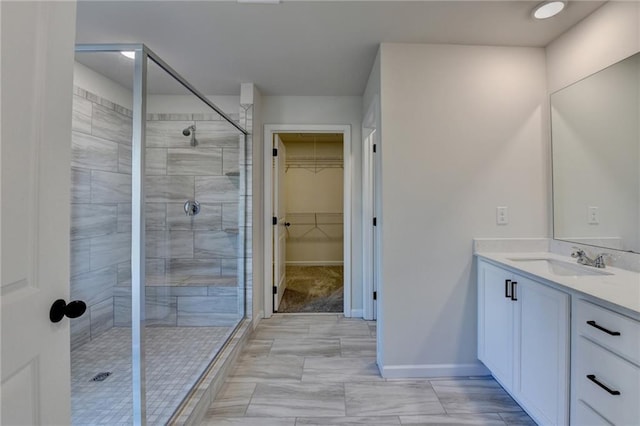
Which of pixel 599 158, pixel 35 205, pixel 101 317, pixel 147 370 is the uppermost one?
pixel 599 158

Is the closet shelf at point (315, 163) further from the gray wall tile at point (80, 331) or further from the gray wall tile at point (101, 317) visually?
the gray wall tile at point (80, 331)

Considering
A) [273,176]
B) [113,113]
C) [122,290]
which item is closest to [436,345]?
A: [273,176]

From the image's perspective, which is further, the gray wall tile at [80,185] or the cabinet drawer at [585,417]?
the gray wall tile at [80,185]

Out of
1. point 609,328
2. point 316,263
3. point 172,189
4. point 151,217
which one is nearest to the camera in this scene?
point 609,328

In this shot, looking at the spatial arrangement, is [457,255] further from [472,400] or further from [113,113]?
[113,113]

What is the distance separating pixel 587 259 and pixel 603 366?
2.62 feet

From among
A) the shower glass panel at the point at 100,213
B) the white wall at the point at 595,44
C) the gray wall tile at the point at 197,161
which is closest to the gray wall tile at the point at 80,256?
the shower glass panel at the point at 100,213

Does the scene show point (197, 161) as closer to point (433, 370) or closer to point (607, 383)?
point (433, 370)

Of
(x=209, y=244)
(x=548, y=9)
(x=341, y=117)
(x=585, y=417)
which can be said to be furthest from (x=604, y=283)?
(x=209, y=244)

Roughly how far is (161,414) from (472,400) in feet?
5.99

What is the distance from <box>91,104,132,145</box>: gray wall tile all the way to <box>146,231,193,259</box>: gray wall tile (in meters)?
0.91

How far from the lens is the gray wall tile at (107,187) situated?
8.25 ft

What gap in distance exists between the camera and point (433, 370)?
209 centimetres

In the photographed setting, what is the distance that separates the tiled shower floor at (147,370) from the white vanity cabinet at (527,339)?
1.92 meters
